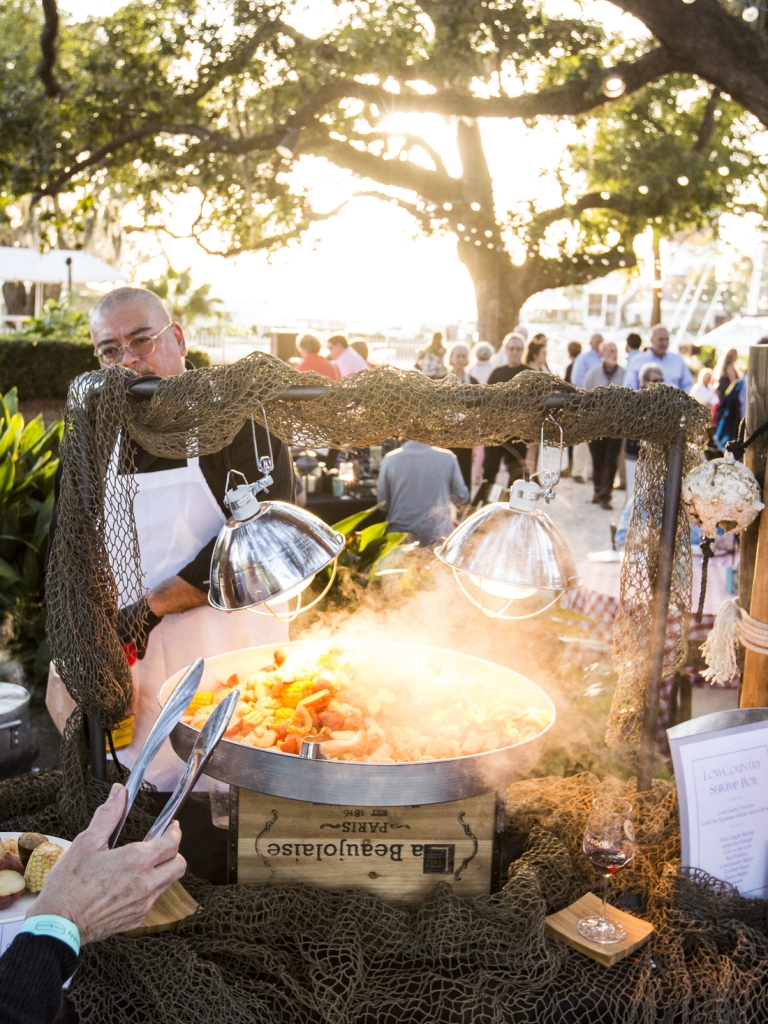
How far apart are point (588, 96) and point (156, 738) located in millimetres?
10359

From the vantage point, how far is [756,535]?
2.04m

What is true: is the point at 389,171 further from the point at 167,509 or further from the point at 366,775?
the point at 366,775

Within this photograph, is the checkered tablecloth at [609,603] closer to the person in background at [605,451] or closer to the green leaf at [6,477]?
the green leaf at [6,477]

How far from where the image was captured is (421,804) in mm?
1713

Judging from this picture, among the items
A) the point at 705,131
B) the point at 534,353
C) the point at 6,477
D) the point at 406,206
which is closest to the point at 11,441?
the point at 6,477

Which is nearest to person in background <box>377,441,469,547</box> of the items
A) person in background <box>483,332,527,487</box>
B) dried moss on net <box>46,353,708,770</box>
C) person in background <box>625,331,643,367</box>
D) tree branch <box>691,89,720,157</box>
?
person in background <box>483,332,527,487</box>

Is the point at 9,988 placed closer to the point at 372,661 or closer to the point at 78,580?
the point at 78,580

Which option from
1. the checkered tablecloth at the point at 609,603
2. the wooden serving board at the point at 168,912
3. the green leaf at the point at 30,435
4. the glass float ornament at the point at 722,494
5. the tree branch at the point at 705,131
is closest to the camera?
the wooden serving board at the point at 168,912

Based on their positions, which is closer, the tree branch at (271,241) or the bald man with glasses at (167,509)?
the bald man with glasses at (167,509)

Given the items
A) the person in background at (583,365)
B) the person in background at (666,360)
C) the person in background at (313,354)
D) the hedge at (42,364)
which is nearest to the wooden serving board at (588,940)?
the person in background at (313,354)

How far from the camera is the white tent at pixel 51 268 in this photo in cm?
2045

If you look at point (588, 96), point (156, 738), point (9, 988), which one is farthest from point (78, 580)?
point (588, 96)

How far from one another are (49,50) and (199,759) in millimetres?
10029

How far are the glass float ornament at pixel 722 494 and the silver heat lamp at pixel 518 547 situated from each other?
352 millimetres
